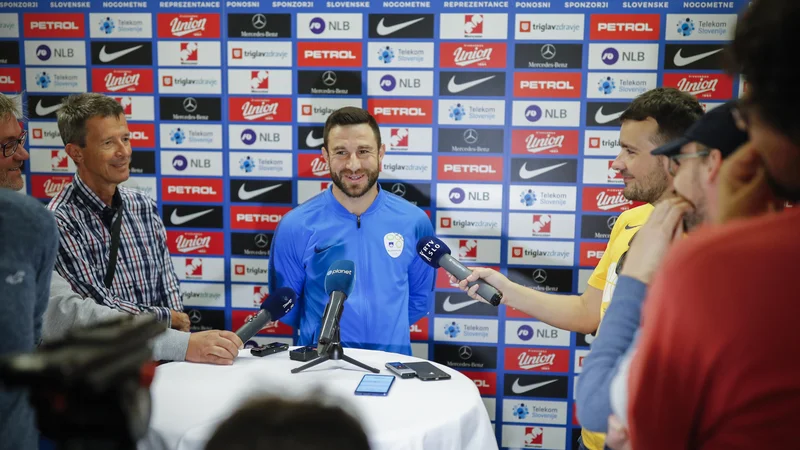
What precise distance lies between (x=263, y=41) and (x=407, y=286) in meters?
1.88

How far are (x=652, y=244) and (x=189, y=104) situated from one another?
337 centimetres

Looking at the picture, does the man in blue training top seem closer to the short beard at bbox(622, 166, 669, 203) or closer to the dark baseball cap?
the short beard at bbox(622, 166, 669, 203)

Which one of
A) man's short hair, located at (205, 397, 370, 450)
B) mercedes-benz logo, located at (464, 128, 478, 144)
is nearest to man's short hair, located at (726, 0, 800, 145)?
man's short hair, located at (205, 397, 370, 450)

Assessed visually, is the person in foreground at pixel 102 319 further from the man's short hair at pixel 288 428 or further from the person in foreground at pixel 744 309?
the person in foreground at pixel 744 309

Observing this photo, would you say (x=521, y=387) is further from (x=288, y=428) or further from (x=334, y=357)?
(x=288, y=428)

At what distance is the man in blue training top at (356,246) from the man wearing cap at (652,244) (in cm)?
188

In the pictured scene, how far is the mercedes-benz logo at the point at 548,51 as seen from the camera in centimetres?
347

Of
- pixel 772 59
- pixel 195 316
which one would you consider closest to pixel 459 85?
pixel 195 316

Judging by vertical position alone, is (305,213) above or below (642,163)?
below

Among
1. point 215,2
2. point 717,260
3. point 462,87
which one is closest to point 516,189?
point 462,87

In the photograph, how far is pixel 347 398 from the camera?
4.67 feet

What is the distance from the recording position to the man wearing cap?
88 cm

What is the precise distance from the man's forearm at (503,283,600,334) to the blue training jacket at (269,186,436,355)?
80 centimetres

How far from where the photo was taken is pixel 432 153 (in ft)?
11.7
